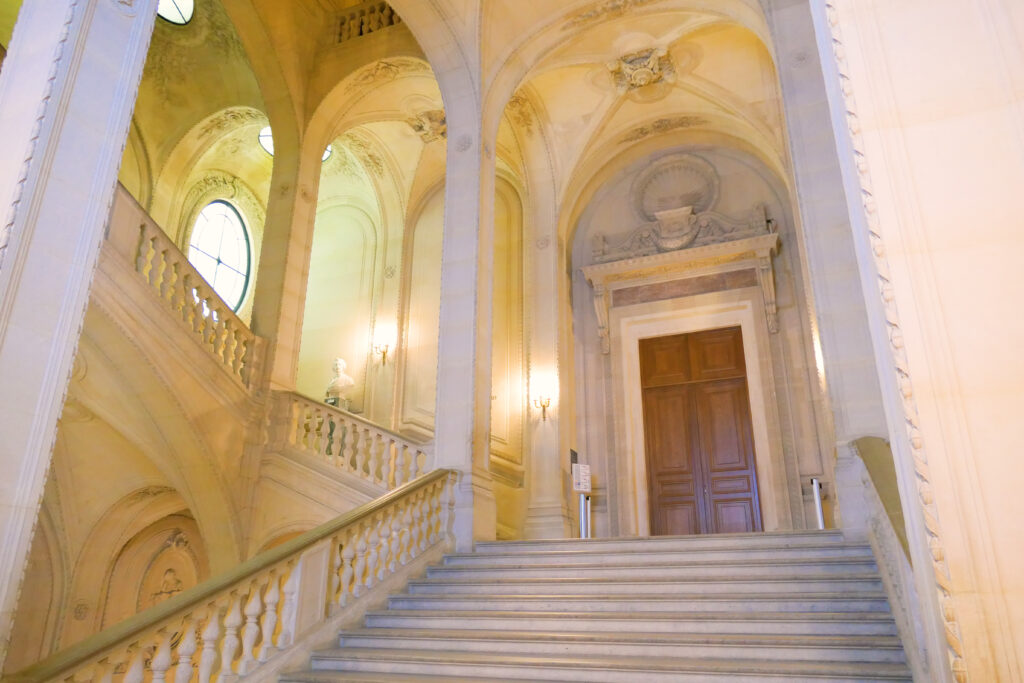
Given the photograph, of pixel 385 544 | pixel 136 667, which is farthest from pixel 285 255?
pixel 136 667

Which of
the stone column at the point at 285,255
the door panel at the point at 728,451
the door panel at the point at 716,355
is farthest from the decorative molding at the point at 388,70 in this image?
the door panel at the point at 728,451

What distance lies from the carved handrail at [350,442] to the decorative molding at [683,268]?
4.34 m

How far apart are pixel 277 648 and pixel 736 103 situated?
9.11m

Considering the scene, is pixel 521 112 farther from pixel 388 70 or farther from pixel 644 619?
pixel 644 619

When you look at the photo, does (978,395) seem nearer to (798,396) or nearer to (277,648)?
(277,648)

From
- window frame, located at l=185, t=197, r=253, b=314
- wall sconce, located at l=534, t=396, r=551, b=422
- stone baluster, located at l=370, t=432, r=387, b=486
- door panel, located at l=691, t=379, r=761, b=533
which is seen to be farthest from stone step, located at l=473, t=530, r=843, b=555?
window frame, located at l=185, t=197, r=253, b=314

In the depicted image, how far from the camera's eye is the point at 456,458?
6676 millimetres

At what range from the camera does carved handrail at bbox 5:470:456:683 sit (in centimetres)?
330

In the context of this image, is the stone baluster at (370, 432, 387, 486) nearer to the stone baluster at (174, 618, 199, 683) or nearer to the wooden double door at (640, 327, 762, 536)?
the stone baluster at (174, 618, 199, 683)

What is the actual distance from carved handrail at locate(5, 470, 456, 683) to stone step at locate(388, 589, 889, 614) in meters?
0.47

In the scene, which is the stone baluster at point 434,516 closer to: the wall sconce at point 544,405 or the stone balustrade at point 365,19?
the wall sconce at point 544,405

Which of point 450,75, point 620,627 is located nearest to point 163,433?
point 450,75

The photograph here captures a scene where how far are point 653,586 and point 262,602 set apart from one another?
2.43 meters

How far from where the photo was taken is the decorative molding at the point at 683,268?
10281 millimetres
